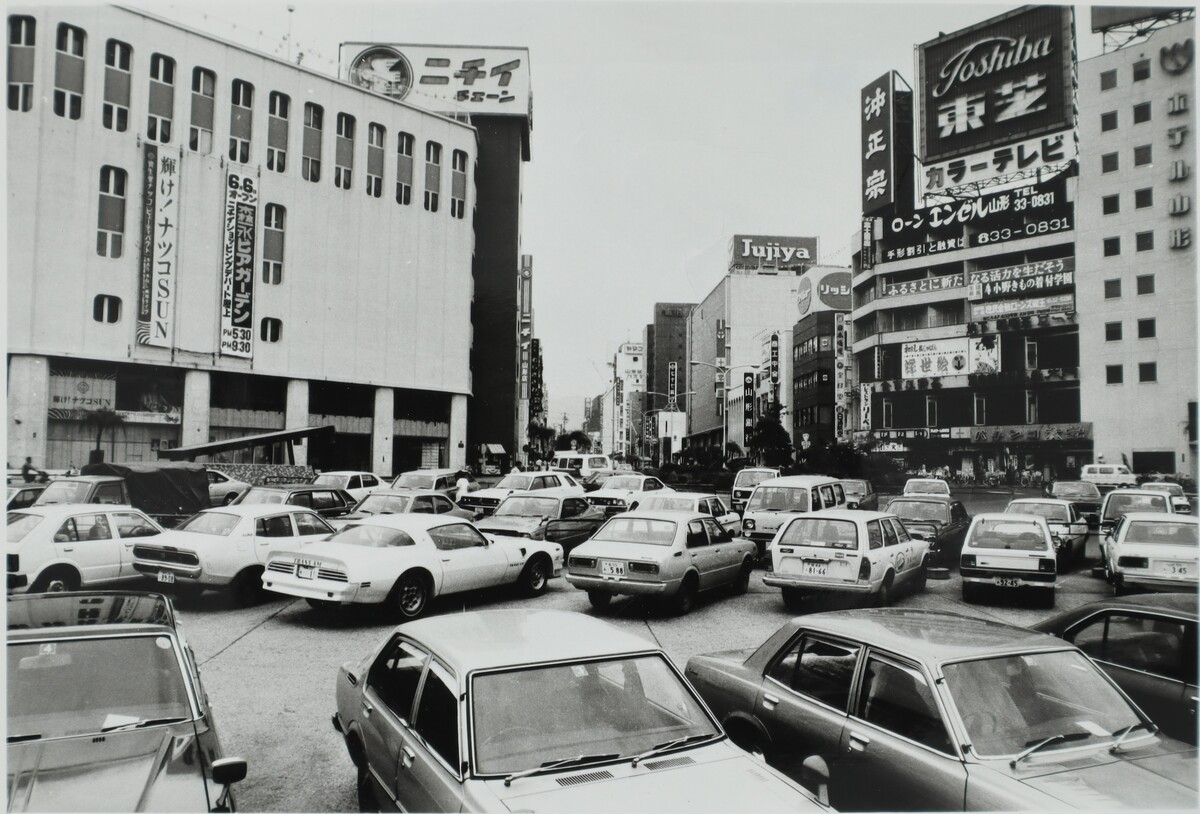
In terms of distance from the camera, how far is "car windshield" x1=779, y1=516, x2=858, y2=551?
10.4 metres

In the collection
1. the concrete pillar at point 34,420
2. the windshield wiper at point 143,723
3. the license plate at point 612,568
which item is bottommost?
the license plate at point 612,568

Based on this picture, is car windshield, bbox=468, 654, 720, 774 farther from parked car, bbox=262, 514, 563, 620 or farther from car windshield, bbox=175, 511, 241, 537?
car windshield, bbox=175, 511, 241, 537

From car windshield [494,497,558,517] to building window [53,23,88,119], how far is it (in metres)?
30.0

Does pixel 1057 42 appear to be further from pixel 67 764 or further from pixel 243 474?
pixel 67 764

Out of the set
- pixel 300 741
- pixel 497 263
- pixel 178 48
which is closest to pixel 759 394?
pixel 497 263

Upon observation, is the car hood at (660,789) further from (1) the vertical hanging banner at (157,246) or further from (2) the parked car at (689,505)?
(1) the vertical hanging banner at (157,246)

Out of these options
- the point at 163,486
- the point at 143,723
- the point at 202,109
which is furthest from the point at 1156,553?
the point at 202,109

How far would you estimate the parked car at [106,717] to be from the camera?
11.1ft

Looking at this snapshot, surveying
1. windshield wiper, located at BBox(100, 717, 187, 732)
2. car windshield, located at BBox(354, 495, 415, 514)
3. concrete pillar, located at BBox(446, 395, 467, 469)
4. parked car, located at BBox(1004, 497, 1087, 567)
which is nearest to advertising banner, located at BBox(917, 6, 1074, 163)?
parked car, located at BBox(1004, 497, 1087, 567)

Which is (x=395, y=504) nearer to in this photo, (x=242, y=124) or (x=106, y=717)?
(x=106, y=717)

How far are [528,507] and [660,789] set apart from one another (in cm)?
1160

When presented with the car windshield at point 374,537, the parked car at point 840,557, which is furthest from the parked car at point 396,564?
the parked car at point 840,557

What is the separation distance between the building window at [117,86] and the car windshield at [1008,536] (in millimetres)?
39416

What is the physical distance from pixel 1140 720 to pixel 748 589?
350 inches
